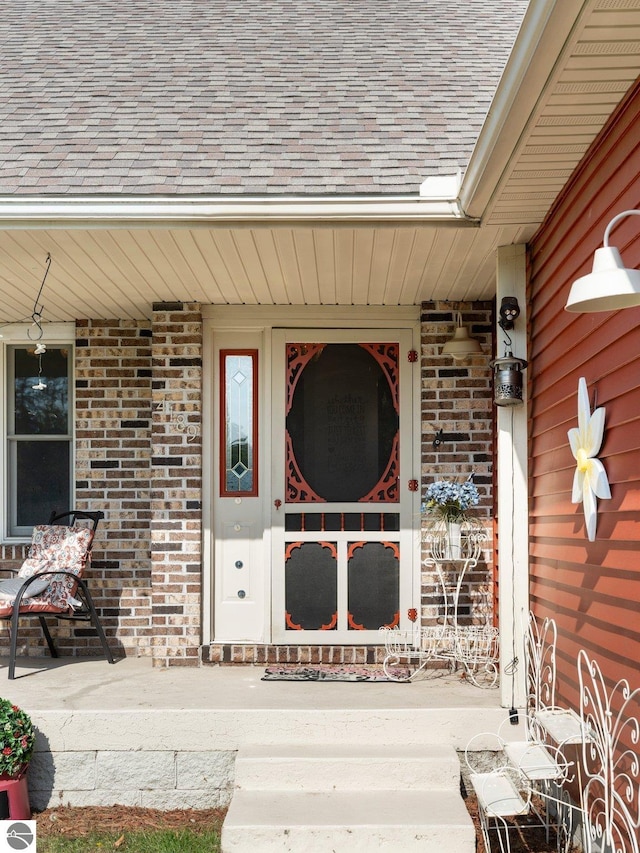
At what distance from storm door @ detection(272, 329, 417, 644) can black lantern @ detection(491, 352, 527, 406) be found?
144cm

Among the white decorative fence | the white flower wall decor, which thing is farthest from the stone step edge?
the white flower wall decor

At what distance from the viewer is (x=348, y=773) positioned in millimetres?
4258

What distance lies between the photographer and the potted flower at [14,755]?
4035 millimetres

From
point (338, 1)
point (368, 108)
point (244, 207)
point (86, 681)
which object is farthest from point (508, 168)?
point (338, 1)

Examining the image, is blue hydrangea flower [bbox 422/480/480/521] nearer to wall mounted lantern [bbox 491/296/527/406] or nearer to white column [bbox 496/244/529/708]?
white column [bbox 496/244/529/708]

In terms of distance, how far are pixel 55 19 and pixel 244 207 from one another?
13.9 ft

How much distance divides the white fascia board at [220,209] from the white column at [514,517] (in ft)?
1.70

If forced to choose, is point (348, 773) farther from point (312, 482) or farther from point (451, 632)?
point (312, 482)

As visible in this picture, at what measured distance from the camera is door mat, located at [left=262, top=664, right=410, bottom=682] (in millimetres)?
5285

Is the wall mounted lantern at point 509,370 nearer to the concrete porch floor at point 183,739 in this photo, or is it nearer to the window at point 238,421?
the concrete porch floor at point 183,739

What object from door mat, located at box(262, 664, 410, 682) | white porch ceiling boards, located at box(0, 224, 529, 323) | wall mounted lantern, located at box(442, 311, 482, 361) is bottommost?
door mat, located at box(262, 664, 410, 682)

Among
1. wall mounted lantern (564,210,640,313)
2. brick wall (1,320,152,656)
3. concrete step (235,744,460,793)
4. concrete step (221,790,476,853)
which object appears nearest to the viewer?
wall mounted lantern (564,210,640,313)

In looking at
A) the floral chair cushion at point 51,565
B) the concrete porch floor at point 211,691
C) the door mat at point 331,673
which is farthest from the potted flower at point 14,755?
the door mat at point 331,673

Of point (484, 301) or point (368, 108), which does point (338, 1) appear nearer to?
point (368, 108)
